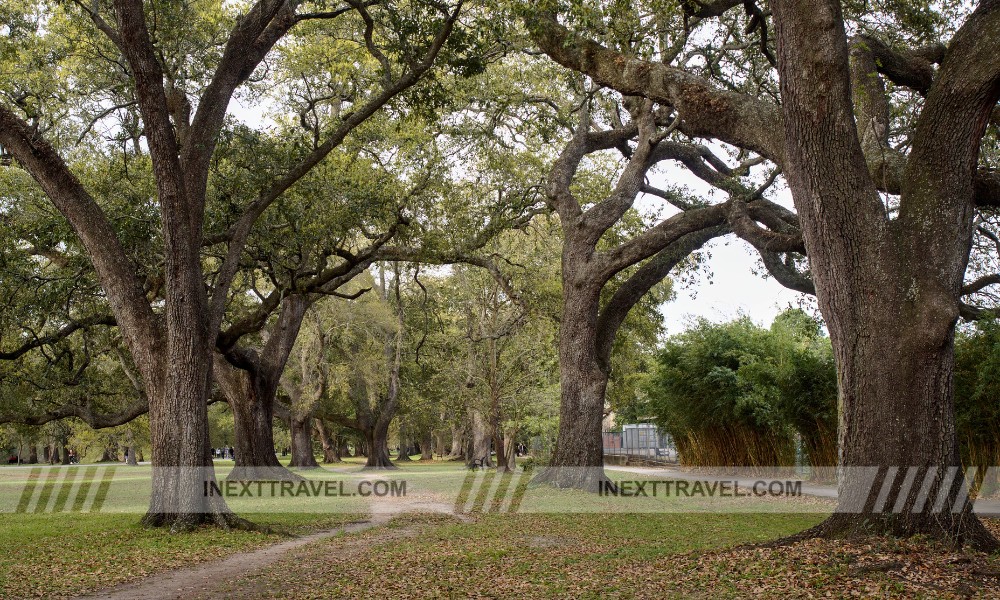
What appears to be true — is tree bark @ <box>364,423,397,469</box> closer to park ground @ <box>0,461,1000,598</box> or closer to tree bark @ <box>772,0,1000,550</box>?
park ground @ <box>0,461,1000,598</box>

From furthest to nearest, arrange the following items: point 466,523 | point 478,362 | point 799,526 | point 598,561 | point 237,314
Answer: point 478,362 → point 237,314 → point 466,523 → point 799,526 → point 598,561

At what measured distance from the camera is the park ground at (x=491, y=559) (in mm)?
5750

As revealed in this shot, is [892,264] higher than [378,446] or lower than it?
higher

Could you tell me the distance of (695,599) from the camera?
5.67 m

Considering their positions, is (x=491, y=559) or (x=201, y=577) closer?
(x=201, y=577)

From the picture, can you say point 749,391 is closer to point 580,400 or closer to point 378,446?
point 580,400

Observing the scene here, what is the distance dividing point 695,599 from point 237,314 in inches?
644

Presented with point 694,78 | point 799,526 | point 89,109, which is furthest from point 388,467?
point 694,78

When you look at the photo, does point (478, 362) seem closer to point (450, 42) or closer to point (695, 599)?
point (450, 42)

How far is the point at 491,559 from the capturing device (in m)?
8.12

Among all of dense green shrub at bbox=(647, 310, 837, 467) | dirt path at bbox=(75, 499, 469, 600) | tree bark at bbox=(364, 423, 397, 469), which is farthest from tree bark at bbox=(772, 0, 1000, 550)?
tree bark at bbox=(364, 423, 397, 469)

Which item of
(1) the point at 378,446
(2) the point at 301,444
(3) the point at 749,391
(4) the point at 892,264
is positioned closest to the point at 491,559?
(4) the point at 892,264

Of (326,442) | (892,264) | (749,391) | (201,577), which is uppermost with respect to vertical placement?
(892,264)

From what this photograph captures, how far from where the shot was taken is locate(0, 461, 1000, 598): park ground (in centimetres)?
575
